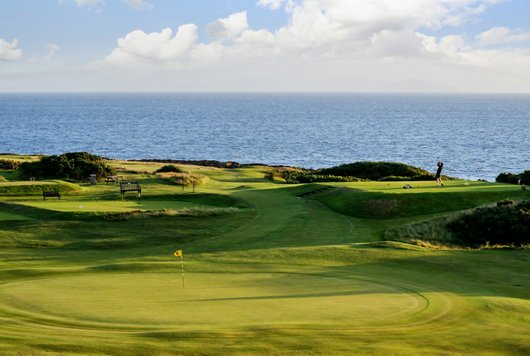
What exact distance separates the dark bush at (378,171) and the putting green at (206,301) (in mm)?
41567

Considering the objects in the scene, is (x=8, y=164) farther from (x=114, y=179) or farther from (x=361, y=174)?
(x=361, y=174)

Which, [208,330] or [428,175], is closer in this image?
[208,330]

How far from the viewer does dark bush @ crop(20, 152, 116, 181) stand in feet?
179

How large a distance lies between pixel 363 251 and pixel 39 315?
14402 millimetres

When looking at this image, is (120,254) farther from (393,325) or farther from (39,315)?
(393,325)

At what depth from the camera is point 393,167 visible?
63.9m

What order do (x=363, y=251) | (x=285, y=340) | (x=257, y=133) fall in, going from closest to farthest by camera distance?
(x=285, y=340)
(x=363, y=251)
(x=257, y=133)

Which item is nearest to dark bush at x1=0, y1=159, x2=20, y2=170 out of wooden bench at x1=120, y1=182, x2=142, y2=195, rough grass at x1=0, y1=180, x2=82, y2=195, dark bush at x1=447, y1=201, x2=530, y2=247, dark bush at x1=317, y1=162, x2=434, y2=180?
rough grass at x1=0, y1=180, x2=82, y2=195

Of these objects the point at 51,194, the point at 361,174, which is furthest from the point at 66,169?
the point at 361,174

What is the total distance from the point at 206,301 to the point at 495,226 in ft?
65.5

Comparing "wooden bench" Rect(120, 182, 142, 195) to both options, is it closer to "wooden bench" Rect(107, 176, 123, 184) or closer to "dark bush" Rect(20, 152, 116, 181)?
"wooden bench" Rect(107, 176, 123, 184)

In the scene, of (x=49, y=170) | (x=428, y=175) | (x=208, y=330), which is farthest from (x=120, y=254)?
(x=428, y=175)

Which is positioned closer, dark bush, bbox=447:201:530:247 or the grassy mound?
dark bush, bbox=447:201:530:247

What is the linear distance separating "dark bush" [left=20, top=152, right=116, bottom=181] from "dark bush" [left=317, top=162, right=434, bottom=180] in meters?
22.9
